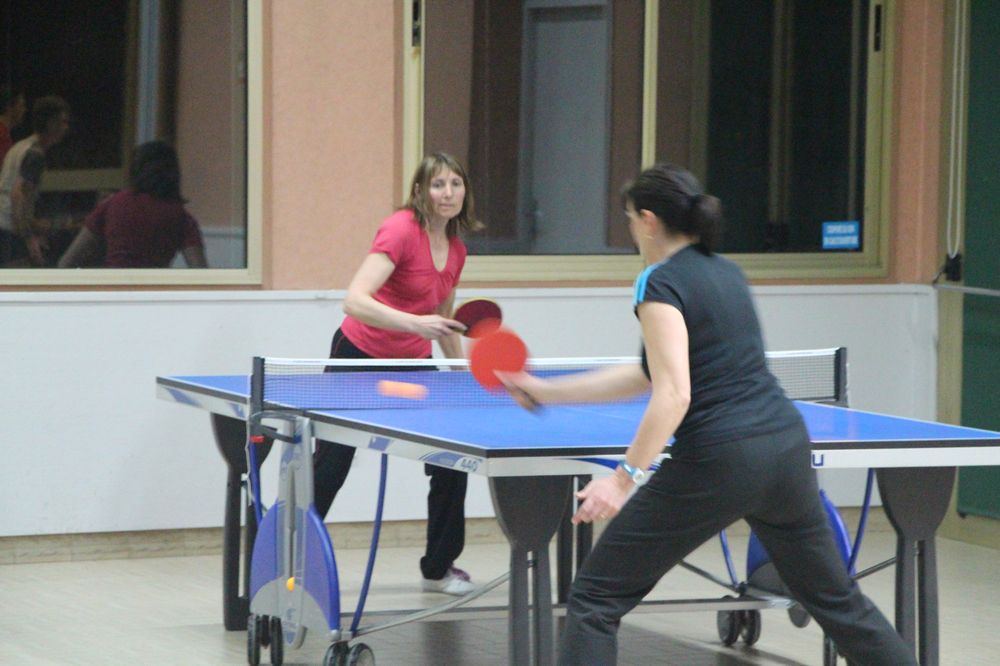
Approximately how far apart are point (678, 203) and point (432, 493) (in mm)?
2618

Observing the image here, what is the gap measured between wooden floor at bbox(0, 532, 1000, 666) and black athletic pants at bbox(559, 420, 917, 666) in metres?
1.70

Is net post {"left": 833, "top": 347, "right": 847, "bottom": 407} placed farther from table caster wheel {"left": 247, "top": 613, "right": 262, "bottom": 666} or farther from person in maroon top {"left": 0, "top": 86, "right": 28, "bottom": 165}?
person in maroon top {"left": 0, "top": 86, "right": 28, "bottom": 165}

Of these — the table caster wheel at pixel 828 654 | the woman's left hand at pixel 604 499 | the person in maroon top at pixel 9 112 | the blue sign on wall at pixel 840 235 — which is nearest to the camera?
the woman's left hand at pixel 604 499

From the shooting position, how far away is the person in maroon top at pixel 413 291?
5703 mm

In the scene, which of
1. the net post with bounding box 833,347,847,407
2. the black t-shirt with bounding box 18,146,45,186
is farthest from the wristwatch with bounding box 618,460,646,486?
the black t-shirt with bounding box 18,146,45,186

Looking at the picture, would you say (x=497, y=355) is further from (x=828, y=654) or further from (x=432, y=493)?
(x=432, y=493)

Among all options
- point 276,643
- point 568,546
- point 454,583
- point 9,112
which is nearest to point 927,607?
point 568,546

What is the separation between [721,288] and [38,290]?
3.96m

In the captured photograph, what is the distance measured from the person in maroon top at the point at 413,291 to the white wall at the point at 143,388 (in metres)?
1.31

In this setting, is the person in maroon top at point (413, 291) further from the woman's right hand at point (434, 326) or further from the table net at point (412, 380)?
the table net at point (412, 380)

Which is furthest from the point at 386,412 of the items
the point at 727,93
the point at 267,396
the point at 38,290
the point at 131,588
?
the point at 727,93

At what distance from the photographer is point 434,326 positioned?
18.3 ft

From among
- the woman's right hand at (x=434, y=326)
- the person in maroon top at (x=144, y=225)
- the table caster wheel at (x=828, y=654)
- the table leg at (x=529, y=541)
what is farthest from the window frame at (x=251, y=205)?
the table leg at (x=529, y=541)

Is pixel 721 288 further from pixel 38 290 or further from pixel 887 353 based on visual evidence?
pixel 887 353
